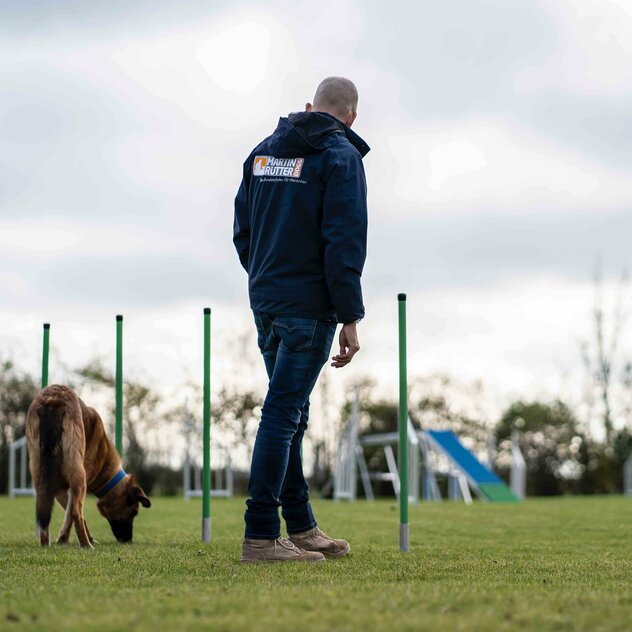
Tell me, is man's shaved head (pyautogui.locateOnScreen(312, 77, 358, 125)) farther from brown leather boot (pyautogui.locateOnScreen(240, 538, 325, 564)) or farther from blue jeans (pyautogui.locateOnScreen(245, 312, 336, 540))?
brown leather boot (pyautogui.locateOnScreen(240, 538, 325, 564))

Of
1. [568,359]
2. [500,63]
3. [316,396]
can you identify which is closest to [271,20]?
[500,63]

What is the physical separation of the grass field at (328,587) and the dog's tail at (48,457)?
0.72 feet

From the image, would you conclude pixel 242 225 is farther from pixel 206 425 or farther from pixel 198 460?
pixel 198 460

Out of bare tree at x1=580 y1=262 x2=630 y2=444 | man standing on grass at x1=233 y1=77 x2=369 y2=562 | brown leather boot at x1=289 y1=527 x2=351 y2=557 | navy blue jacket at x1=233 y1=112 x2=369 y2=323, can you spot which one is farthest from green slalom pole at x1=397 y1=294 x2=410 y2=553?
bare tree at x1=580 y1=262 x2=630 y2=444

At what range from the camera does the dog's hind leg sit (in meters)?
4.89

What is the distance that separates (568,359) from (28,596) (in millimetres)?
24581

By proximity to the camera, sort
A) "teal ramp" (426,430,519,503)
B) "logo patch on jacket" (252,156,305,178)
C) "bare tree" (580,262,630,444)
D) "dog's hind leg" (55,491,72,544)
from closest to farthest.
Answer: "logo patch on jacket" (252,156,305,178) → "dog's hind leg" (55,491,72,544) → "teal ramp" (426,430,519,503) → "bare tree" (580,262,630,444)

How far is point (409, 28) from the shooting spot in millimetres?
7145

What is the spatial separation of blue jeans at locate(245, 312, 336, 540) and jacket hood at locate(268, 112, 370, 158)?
0.69 metres

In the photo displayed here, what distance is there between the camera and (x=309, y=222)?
151 inches

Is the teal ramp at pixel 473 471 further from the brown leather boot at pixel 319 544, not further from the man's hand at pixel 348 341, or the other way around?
the man's hand at pixel 348 341

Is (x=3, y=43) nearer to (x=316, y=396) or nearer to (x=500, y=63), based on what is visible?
(x=500, y=63)

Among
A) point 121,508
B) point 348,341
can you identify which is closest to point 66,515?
point 121,508

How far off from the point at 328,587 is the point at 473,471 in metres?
14.6
